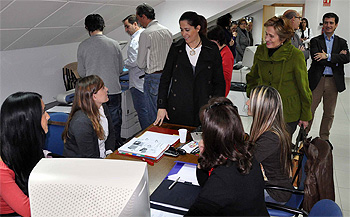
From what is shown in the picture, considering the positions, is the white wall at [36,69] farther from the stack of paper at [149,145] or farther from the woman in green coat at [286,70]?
the woman in green coat at [286,70]

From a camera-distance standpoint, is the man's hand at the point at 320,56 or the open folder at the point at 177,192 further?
the man's hand at the point at 320,56

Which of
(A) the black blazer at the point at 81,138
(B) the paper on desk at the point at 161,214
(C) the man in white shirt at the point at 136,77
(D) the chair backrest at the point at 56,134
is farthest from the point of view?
(C) the man in white shirt at the point at 136,77

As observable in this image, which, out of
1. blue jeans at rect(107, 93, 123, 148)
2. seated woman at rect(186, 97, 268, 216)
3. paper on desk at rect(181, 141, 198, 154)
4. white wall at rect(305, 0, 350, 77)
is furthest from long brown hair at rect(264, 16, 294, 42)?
white wall at rect(305, 0, 350, 77)

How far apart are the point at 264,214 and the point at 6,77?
2.92 m

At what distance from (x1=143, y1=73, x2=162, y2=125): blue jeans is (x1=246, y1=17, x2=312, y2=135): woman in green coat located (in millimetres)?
1164

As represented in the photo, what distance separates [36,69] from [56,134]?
160 cm

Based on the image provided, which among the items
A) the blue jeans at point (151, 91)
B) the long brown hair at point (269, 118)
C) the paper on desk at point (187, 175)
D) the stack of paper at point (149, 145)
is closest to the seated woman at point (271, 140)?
the long brown hair at point (269, 118)

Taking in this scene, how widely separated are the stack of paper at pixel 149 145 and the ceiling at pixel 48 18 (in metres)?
1.36

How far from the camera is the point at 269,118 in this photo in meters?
1.86

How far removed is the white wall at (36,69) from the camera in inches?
131

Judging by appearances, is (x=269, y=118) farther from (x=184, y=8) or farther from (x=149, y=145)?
(x=184, y=8)

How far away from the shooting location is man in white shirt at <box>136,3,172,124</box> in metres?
3.45

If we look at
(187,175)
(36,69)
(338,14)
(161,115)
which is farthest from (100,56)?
(338,14)

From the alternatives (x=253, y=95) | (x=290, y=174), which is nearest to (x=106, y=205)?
(x=253, y=95)
